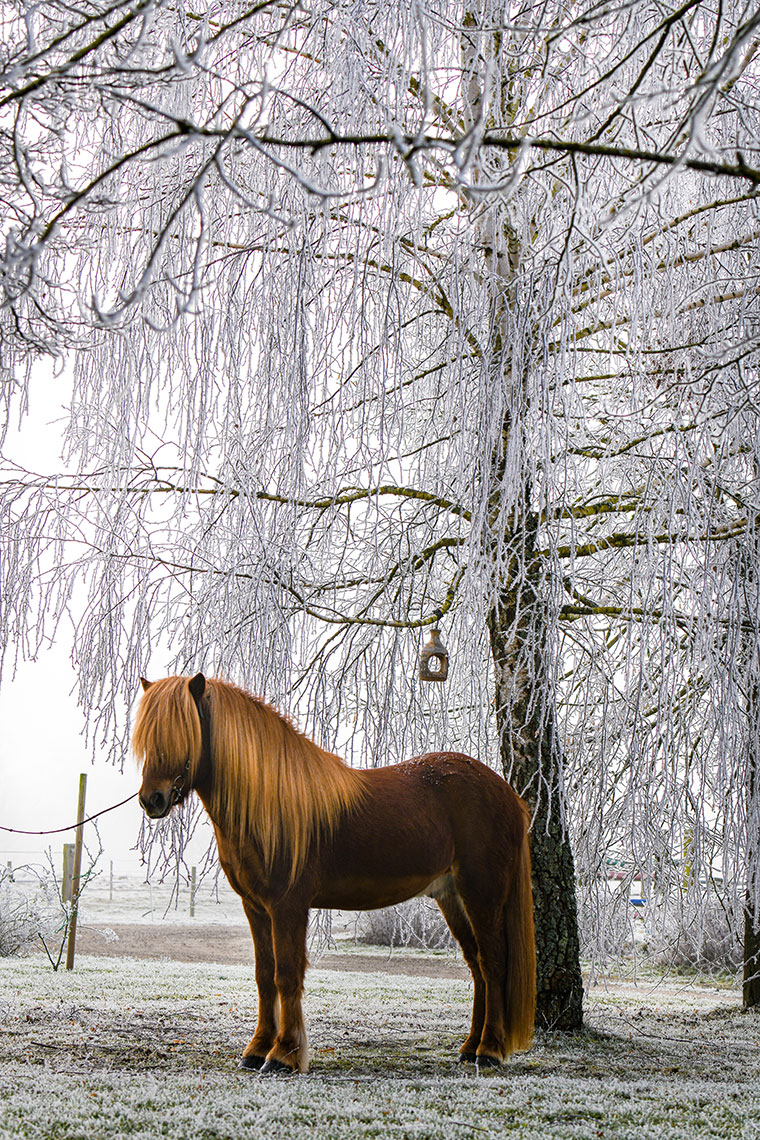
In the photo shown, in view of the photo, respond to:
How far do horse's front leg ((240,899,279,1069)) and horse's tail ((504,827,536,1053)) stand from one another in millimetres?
936

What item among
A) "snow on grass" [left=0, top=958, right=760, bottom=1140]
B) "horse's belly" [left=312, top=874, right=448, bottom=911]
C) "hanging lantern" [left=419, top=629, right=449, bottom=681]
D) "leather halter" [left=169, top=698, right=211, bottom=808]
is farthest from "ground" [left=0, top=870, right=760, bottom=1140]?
"hanging lantern" [left=419, top=629, right=449, bottom=681]

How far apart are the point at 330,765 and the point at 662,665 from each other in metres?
1.35

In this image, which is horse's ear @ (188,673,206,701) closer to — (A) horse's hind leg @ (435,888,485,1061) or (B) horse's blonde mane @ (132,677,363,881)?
(B) horse's blonde mane @ (132,677,363,881)

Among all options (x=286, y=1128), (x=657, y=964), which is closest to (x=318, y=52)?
(x=286, y=1128)

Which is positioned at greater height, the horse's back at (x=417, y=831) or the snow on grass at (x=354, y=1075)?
the horse's back at (x=417, y=831)

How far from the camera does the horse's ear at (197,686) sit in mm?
3717

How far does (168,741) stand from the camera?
3.68 meters

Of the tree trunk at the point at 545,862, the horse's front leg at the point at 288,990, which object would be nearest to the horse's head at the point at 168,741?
the horse's front leg at the point at 288,990

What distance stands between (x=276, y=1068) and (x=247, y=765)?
109cm

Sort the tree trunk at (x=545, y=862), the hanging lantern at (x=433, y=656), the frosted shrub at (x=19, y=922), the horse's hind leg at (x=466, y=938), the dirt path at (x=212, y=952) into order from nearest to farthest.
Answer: the horse's hind leg at (x=466, y=938)
the hanging lantern at (x=433, y=656)
the tree trunk at (x=545, y=862)
the frosted shrub at (x=19, y=922)
the dirt path at (x=212, y=952)

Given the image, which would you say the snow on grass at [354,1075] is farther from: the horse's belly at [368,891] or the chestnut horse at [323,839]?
the horse's belly at [368,891]

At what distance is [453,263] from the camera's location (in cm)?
375

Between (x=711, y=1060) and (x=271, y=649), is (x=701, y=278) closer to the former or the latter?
(x=271, y=649)

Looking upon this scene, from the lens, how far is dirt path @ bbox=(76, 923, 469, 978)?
1050 cm
